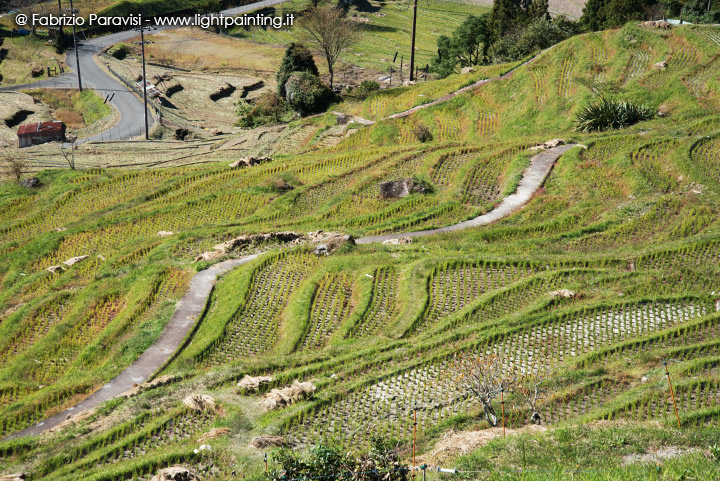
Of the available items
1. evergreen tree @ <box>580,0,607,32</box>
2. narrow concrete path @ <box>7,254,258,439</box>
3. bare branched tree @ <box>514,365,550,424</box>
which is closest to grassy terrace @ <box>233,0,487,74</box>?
evergreen tree @ <box>580,0,607,32</box>

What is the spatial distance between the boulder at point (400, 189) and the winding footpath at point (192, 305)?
171 inches

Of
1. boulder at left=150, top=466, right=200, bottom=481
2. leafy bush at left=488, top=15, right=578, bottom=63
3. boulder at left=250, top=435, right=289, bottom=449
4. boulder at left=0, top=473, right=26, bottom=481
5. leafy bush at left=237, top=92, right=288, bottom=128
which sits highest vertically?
leafy bush at left=488, top=15, right=578, bottom=63

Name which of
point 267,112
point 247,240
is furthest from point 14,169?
point 267,112

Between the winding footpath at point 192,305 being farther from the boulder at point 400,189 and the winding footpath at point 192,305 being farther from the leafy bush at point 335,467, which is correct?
the leafy bush at point 335,467

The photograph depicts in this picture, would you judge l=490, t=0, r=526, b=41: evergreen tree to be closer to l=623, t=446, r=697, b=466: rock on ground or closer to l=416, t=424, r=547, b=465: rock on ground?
l=416, t=424, r=547, b=465: rock on ground

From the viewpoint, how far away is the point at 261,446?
59.7ft

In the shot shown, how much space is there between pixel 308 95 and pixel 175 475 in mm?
53616

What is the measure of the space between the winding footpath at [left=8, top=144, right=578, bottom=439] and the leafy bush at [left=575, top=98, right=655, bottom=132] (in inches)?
148

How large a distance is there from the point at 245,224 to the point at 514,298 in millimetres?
17759

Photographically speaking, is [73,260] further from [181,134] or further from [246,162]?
[181,134]

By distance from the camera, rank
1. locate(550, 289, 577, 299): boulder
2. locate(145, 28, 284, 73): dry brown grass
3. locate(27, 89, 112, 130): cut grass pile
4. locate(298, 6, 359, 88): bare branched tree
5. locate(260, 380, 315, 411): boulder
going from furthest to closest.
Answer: locate(145, 28, 284, 73): dry brown grass, locate(27, 89, 112, 130): cut grass pile, locate(298, 6, 359, 88): bare branched tree, locate(550, 289, 577, 299): boulder, locate(260, 380, 315, 411): boulder

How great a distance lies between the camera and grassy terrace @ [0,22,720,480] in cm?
1930

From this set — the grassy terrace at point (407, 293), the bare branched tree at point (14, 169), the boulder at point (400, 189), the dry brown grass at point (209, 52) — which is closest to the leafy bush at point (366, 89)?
the grassy terrace at point (407, 293)

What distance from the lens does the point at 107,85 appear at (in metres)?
88.7
